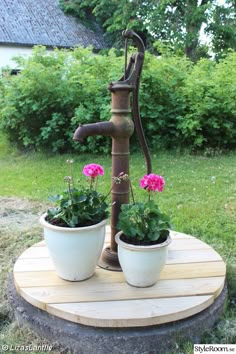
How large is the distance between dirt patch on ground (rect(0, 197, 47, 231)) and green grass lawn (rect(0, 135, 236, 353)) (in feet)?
0.44

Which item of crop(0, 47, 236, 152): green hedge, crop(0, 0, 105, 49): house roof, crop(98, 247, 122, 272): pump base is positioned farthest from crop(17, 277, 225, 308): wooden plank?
crop(0, 0, 105, 49): house roof

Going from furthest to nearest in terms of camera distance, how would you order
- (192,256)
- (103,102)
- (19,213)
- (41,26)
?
(41,26), (103,102), (19,213), (192,256)

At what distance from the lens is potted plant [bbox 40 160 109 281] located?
1324 millimetres

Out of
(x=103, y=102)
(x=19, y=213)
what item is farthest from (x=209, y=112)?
(x=19, y=213)

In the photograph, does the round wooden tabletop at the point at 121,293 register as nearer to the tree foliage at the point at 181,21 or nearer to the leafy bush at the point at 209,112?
the leafy bush at the point at 209,112

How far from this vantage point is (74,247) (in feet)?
4.35

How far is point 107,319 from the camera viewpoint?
1.19m

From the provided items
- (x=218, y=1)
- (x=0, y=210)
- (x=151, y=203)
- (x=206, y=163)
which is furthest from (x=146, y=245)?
(x=218, y=1)

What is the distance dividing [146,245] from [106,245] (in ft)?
1.42

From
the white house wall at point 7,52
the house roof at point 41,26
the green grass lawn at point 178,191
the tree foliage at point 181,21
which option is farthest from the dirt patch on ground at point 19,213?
the house roof at point 41,26

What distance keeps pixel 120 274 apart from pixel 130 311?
271 millimetres

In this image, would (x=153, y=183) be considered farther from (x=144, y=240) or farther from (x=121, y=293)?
(x=121, y=293)

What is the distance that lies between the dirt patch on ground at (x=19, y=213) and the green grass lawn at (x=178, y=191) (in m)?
0.13

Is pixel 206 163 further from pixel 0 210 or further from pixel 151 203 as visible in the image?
pixel 151 203
